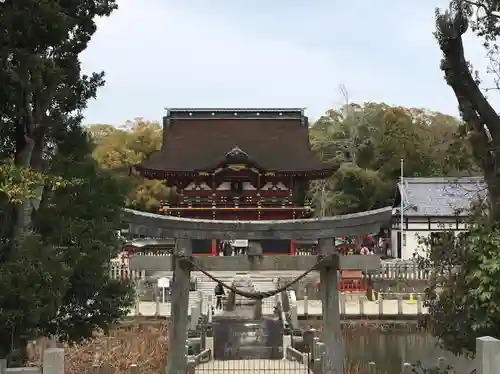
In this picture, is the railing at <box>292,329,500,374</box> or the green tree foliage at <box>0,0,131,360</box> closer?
the railing at <box>292,329,500,374</box>

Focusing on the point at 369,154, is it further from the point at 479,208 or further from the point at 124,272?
the point at 479,208

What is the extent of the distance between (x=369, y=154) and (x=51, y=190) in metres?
33.4

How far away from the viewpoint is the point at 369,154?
130 ft

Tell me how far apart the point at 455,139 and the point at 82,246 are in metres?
4.83

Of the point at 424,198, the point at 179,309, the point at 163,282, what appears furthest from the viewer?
the point at 424,198

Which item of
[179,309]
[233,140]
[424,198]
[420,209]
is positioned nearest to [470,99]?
[179,309]

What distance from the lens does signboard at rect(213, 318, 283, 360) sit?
13.5 meters

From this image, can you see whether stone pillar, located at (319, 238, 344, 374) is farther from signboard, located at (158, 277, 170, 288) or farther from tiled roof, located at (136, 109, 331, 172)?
tiled roof, located at (136, 109, 331, 172)

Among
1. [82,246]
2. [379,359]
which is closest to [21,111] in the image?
[82,246]

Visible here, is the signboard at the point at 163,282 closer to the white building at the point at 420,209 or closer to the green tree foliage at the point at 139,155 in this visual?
the green tree foliage at the point at 139,155

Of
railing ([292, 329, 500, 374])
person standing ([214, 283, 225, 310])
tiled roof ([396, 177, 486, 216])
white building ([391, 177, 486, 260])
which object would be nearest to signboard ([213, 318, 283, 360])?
railing ([292, 329, 500, 374])

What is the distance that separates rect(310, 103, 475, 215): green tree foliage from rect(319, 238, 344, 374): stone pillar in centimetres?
2547

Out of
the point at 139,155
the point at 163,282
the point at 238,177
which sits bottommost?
the point at 163,282

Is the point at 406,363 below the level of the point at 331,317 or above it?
below
